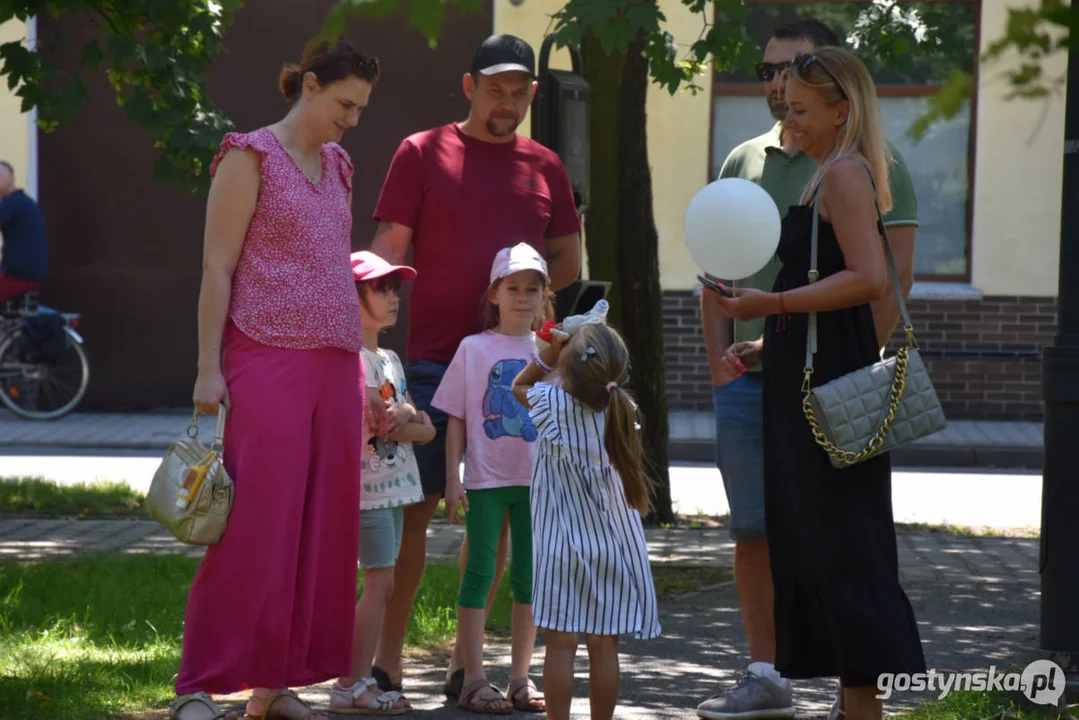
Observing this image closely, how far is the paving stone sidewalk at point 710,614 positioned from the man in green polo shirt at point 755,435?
0.70ft

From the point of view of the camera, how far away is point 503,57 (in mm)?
5047

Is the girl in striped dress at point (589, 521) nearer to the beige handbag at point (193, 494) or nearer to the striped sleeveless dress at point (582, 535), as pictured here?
the striped sleeveless dress at point (582, 535)

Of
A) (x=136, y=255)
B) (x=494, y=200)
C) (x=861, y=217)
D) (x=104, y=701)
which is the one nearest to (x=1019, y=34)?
(x=861, y=217)

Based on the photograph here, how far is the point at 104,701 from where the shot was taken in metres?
4.75

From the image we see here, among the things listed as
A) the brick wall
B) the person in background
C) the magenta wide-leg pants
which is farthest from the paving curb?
the magenta wide-leg pants

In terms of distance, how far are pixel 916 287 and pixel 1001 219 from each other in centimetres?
111

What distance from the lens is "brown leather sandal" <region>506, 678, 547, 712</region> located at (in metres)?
4.79

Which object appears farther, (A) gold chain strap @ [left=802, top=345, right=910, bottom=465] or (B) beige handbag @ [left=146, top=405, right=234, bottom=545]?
(B) beige handbag @ [left=146, top=405, right=234, bottom=545]

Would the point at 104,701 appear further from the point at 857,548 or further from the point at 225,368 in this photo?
the point at 857,548

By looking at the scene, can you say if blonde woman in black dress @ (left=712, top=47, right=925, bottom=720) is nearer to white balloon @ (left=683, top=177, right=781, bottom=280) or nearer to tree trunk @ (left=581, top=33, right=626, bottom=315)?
white balloon @ (left=683, top=177, right=781, bottom=280)

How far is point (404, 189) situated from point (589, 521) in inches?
56.7

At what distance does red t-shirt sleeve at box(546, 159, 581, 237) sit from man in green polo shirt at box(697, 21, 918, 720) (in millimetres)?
640

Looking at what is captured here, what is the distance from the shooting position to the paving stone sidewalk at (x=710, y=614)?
16.6ft

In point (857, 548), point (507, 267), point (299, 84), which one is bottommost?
point (857, 548)
